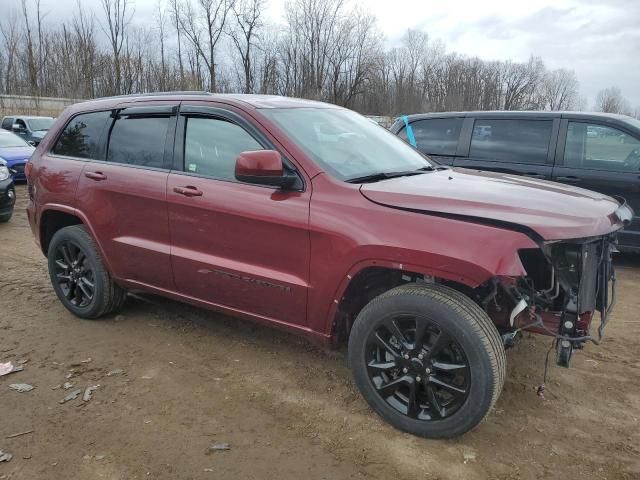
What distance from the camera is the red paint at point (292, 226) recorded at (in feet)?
8.57

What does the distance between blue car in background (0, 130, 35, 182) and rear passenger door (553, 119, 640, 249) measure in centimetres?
1140

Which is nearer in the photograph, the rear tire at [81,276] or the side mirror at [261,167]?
the side mirror at [261,167]

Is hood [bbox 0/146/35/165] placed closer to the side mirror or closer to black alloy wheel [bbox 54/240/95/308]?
black alloy wheel [bbox 54/240/95/308]

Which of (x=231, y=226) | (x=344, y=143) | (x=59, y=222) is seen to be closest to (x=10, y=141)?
(x=59, y=222)

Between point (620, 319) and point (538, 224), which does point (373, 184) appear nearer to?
point (538, 224)

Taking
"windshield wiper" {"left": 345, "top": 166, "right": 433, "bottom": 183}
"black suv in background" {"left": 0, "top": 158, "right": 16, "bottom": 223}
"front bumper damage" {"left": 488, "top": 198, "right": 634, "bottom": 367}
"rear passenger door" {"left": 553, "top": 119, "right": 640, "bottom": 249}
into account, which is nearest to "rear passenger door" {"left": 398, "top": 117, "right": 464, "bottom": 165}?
"rear passenger door" {"left": 553, "top": 119, "right": 640, "bottom": 249}

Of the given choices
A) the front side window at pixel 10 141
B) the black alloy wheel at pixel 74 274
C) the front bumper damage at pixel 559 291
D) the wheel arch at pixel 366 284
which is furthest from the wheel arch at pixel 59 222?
the front side window at pixel 10 141

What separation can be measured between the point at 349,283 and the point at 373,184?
1.95 feet

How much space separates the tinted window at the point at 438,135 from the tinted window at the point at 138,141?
4078 mm

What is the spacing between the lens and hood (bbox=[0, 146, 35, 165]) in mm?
12156

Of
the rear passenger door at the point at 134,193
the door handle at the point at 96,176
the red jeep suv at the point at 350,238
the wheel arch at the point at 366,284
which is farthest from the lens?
the door handle at the point at 96,176

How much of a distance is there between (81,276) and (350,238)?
2.68 metres

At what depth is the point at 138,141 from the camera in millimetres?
3951

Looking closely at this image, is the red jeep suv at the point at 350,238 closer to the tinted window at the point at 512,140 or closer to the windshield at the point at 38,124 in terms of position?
the tinted window at the point at 512,140
